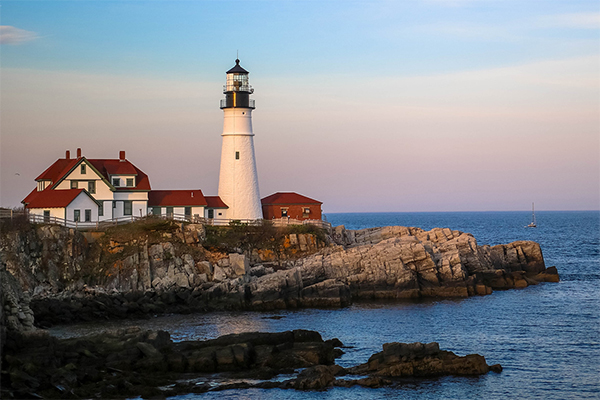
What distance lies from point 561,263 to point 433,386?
4360cm

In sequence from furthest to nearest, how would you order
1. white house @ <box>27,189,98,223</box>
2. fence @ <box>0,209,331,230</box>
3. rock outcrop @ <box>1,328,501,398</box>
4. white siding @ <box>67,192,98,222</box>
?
1. white siding @ <box>67,192,98,222</box>
2. white house @ <box>27,189,98,223</box>
3. fence @ <box>0,209,331,230</box>
4. rock outcrop @ <box>1,328,501,398</box>

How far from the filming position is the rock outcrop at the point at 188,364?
2252 cm

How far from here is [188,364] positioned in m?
25.5

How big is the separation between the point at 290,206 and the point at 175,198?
8.67 metres

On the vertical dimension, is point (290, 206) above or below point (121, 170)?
below

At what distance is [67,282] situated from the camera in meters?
40.8

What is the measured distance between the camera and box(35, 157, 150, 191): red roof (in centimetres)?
4991

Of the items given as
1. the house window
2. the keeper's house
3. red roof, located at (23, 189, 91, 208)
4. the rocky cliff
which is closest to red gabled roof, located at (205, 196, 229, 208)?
the keeper's house

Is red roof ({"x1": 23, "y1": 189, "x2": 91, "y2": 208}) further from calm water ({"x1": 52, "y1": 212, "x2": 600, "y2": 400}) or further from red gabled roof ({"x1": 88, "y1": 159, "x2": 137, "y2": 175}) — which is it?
calm water ({"x1": 52, "y1": 212, "x2": 600, "y2": 400})

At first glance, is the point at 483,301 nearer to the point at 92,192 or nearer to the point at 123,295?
the point at 123,295

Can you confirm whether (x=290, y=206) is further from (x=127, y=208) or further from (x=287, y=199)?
(x=127, y=208)

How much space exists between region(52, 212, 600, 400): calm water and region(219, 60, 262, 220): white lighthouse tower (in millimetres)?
15177

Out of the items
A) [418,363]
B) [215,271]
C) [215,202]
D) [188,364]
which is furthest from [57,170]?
[418,363]

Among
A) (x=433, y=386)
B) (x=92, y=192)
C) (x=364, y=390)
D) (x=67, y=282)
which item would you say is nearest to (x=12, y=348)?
(x=364, y=390)
